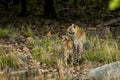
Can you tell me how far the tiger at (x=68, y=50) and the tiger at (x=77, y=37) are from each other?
0.10 meters

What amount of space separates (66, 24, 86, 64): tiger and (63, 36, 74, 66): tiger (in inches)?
4.0

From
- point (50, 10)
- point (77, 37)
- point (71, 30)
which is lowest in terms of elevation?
point (50, 10)

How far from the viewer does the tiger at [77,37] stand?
30.0ft

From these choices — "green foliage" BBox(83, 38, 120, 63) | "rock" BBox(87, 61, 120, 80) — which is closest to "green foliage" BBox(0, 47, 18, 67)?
"green foliage" BBox(83, 38, 120, 63)

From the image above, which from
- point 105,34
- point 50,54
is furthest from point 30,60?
point 105,34

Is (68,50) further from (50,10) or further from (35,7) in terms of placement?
(35,7)

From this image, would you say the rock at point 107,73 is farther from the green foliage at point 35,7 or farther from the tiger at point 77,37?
the green foliage at point 35,7

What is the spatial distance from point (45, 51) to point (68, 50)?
847 mm

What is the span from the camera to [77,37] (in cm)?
942

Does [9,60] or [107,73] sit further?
[9,60]

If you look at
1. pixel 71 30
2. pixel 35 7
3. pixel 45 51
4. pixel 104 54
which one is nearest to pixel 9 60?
pixel 45 51

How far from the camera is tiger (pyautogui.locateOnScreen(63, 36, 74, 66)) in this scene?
30.8 ft

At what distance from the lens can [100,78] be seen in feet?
25.5

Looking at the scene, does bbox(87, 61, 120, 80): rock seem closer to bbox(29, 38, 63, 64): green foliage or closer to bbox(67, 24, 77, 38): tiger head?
bbox(67, 24, 77, 38): tiger head
